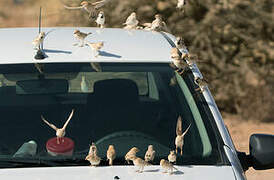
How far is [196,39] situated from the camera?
10500mm

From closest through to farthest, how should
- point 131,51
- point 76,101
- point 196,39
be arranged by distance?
point 131,51, point 76,101, point 196,39

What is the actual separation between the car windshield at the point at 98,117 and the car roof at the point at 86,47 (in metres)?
0.04

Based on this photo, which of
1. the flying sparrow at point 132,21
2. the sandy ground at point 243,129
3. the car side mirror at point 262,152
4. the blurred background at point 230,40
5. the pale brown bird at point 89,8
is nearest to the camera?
the car side mirror at point 262,152

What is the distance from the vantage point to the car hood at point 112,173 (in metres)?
3.08

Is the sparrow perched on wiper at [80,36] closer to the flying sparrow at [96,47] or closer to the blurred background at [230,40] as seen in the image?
the flying sparrow at [96,47]

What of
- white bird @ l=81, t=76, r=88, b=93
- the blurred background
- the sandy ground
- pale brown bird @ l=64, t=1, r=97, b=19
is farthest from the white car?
→ the blurred background

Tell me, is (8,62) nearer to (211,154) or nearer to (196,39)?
(211,154)

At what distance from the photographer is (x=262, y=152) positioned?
362 centimetres

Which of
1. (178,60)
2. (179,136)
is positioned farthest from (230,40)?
(179,136)

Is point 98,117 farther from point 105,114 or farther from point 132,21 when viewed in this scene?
point 132,21

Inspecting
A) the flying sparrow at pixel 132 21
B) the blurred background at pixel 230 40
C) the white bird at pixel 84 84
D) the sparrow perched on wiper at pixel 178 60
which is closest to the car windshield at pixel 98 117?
the white bird at pixel 84 84

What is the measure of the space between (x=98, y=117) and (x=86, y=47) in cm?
41

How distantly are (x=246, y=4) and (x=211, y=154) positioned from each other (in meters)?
7.45

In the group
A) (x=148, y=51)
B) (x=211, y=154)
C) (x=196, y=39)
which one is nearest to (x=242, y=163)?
(x=211, y=154)
